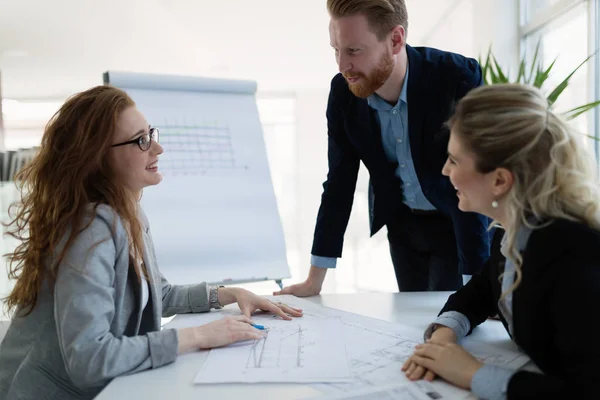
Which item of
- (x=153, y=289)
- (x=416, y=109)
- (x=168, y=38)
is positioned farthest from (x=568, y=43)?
(x=168, y=38)

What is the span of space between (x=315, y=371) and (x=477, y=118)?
1.60 feet

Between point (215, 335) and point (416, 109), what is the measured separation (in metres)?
0.87

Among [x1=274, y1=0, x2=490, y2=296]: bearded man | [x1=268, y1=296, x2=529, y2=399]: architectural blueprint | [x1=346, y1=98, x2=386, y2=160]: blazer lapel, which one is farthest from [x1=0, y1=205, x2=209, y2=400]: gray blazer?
[x1=346, y1=98, x2=386, y2=160]: blazer lapel

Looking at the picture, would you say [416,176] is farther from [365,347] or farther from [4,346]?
[4,346]

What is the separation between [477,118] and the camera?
851mm

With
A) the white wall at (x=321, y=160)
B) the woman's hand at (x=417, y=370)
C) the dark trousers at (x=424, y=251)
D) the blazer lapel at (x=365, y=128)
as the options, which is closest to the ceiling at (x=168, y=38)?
the white wall at (x=321, y=160)

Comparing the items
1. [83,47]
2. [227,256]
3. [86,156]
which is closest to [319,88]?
[83,47]

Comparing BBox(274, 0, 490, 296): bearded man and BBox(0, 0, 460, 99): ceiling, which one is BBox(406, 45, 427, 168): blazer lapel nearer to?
BBox(274, 0, 490, 296): bearded man

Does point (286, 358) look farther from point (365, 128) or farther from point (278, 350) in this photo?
point (365, 128)

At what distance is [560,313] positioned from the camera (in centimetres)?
70

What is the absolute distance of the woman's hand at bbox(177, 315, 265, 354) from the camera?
0.95 metres

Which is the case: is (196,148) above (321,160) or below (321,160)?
below

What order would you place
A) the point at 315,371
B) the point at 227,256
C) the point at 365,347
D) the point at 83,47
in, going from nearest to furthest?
the point at 315,371 → the point at 365,347 → the point at 227,256 → the point at 83,47

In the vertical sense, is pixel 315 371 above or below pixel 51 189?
below
